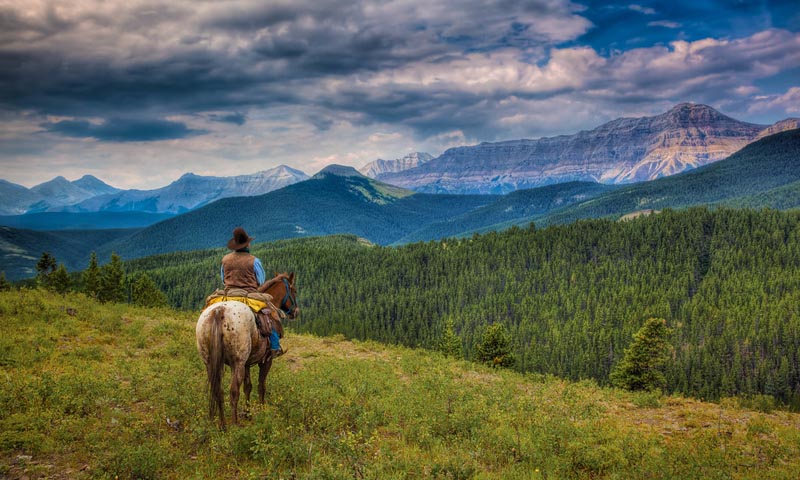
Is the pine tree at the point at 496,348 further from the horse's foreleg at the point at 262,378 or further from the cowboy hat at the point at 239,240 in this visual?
the cowboy hat at the point at 239,240

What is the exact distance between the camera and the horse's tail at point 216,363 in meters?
11.5

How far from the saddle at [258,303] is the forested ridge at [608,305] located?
107m

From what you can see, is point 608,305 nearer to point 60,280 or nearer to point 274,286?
point 60,280

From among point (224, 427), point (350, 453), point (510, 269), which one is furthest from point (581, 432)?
point (510, 269)

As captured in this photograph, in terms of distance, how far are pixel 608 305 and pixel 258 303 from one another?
165 meters

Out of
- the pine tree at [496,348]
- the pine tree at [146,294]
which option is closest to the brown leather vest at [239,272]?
the pine tree at [496,348]

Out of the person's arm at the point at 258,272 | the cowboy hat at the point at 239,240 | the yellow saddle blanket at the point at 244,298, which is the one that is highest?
the cowboy hat at the point at 239,240

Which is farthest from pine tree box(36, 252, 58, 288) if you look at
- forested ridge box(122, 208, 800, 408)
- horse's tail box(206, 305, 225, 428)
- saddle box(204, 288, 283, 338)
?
→ horse's tail box(206, 305, 225, 428)

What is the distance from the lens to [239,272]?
1341 cm

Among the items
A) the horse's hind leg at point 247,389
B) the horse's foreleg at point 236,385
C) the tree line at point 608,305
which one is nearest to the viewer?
the horse's foreleg at point 236,385

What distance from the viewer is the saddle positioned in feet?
41.9

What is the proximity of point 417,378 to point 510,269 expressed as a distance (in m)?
184

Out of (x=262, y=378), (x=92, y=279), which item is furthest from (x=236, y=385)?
(x=92, y=279)

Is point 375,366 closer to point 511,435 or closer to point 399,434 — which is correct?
point 399,434
